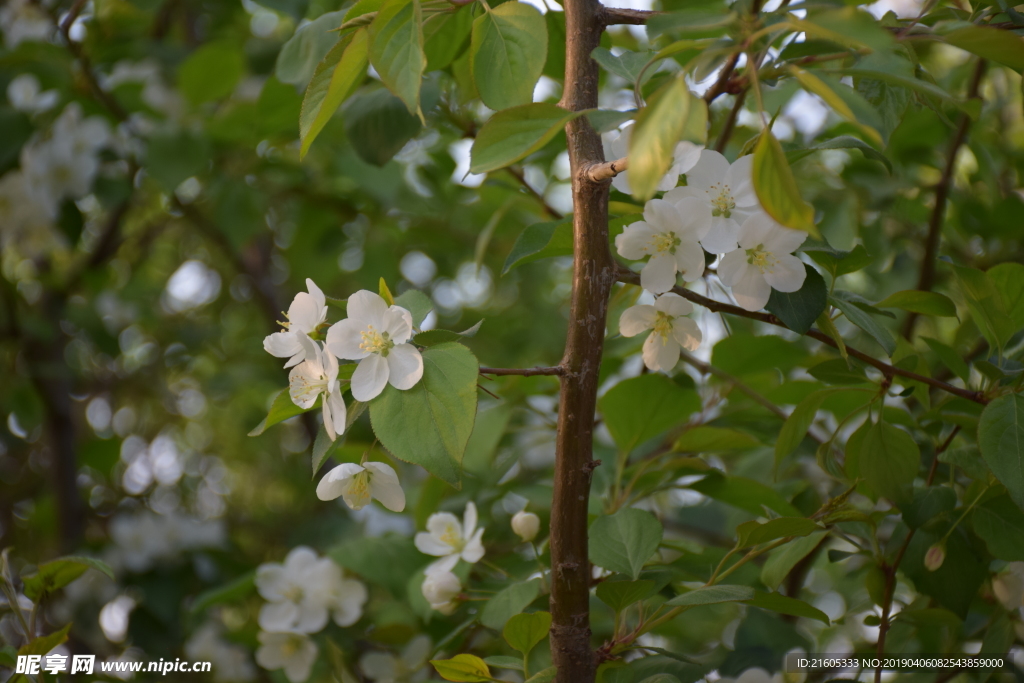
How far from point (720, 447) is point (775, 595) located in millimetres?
222

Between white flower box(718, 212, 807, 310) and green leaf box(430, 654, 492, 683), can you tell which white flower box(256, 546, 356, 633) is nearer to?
green leaf box(430, 654, 492, 683)

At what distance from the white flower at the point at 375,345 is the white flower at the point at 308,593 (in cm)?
57

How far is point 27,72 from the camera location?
134 cm

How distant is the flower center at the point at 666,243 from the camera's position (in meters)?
0.57

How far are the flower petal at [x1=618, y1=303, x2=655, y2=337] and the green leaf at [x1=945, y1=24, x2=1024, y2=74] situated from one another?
0.31m

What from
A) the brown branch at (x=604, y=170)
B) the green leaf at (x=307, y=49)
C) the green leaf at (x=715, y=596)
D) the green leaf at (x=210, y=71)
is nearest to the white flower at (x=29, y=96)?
the green leaf at (x=210, y=71)

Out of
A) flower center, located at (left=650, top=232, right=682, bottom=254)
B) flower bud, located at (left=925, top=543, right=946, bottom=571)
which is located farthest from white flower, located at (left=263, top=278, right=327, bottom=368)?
flower bud, located at (left=925, top=543, right=946, bottom=571)

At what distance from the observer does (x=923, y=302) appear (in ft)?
2.19

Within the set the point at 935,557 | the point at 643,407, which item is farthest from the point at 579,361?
the point at 935,557

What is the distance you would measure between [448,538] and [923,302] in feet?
1.74

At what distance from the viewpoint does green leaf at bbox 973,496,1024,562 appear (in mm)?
658

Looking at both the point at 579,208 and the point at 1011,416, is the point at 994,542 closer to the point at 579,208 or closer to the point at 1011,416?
the point at 1011,416

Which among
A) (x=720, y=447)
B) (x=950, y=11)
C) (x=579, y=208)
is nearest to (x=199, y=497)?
(x=720, y=447)

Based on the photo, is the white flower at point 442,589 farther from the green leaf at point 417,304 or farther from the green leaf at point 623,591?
the green leaf at point 417,304
